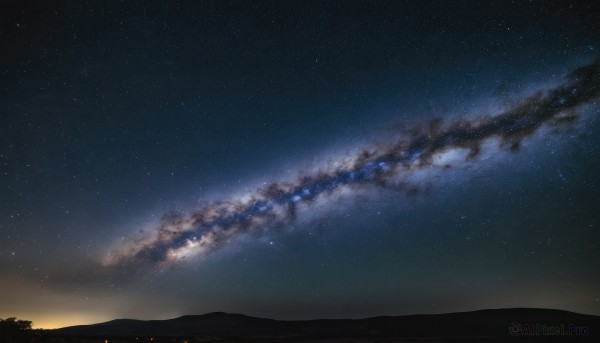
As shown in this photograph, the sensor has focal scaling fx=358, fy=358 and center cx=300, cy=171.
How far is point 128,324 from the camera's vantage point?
165 m

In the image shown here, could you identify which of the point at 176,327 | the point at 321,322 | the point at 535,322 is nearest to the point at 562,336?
the point at 535,322

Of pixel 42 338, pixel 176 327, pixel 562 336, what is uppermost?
pixel 42 338

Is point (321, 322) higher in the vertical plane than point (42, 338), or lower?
lower

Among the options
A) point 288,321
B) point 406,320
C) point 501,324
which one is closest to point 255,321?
point 288,321

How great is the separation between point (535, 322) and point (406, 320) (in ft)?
120

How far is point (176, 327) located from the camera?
160 metres

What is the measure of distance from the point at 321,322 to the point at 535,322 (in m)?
70.0

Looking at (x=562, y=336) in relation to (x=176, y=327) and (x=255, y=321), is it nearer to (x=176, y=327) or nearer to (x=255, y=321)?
(x=255, y=321)

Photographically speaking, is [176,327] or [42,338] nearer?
[42,338]

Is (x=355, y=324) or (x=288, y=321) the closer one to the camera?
(x=355, y=324)

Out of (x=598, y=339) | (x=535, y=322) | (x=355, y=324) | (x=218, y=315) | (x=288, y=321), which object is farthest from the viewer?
(x=218, y=315)

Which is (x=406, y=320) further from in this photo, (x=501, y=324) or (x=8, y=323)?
(x=8, y=323)

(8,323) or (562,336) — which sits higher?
(8,323)

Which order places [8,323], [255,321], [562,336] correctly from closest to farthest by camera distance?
1. [8,323]
2. [562,336]
3. [255,321]
